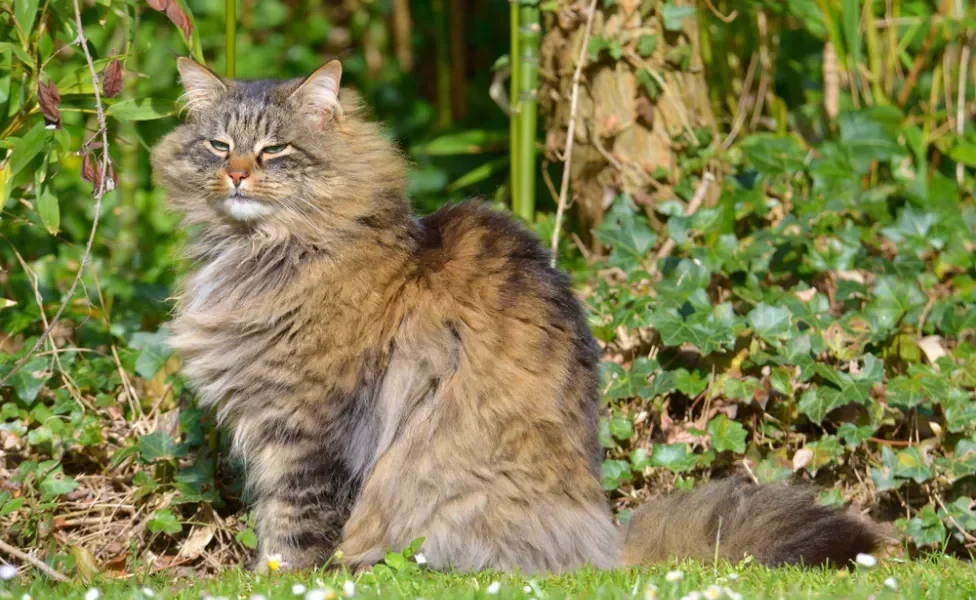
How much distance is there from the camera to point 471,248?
3.28m

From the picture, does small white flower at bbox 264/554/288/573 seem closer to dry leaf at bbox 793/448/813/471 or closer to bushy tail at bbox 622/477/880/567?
bushy tail at bbox 622/477/880/567

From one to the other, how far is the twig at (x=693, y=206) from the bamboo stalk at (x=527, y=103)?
56cm

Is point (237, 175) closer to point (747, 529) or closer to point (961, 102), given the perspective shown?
point (747, 529)

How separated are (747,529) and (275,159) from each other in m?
1.78

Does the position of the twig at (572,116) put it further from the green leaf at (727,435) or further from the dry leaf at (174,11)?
the dry leaf at (174,11)

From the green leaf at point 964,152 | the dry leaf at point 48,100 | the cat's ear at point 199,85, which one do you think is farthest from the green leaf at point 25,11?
the green leaf at point 964,152

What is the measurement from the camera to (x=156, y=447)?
375cm

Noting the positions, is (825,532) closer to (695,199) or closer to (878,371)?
(878,371)

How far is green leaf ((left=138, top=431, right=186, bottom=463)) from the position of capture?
148 inches

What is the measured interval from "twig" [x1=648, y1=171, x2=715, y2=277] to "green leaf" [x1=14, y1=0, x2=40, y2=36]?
2.44m

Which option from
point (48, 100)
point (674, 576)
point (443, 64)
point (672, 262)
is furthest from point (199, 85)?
point (443, 64)

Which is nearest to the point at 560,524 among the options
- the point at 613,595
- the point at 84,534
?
the point at 613,595

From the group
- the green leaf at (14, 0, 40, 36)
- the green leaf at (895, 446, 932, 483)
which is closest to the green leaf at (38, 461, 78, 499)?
the green leaf at (14, 0, 40, 36)

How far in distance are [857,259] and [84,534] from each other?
3126 mm
